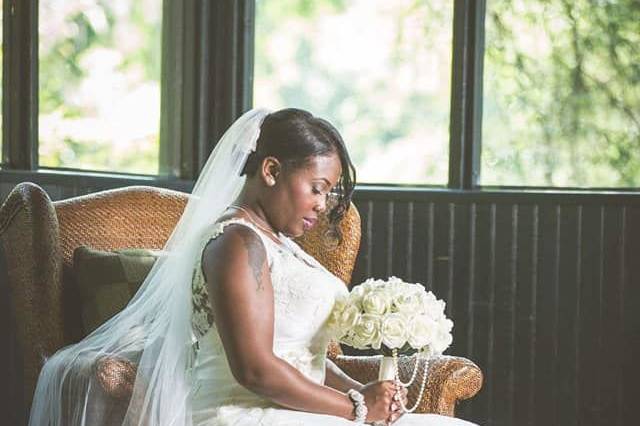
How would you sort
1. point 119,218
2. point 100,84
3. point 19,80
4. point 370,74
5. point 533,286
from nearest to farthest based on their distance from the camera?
point 119,218, point 19,80, point 100,84, point 533,286, point 370,74

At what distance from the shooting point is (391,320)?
266 cm

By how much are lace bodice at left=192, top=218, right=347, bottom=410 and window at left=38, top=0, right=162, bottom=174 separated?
1903mm

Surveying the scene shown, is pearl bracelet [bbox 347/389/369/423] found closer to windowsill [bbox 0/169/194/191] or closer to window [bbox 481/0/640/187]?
windowsill [bbox 0/169/194/191]

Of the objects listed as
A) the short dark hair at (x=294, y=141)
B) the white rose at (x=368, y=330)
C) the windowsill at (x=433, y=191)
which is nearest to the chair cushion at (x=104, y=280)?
the short dark hair at (x=294, y=141)

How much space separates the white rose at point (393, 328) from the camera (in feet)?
8.72

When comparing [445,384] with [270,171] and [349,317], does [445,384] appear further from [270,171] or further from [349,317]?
[270,171]

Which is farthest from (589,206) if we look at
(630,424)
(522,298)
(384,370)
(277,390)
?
(277,390)

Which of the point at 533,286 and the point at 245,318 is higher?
the point at 245,318

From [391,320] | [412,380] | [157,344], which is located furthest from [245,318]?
[412,380]

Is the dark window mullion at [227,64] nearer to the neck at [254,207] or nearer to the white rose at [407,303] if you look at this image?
the neck at [254,207]

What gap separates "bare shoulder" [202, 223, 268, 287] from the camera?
256cm

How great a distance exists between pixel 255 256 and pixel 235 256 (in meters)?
0.05

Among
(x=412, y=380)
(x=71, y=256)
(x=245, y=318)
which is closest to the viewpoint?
(x=245, y=318)

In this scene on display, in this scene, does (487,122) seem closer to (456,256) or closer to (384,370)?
(456,256)
